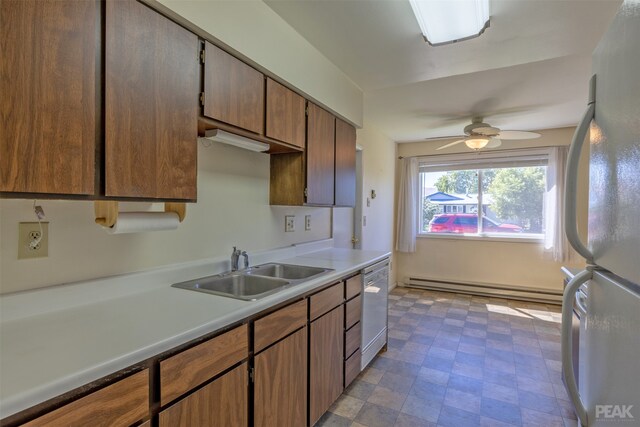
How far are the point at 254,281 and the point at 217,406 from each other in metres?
0.77

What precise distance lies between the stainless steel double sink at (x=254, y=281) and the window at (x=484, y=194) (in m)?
3.55

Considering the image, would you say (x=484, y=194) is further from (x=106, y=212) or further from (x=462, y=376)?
(x=106, y=212)

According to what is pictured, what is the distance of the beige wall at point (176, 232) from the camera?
1.10 metres

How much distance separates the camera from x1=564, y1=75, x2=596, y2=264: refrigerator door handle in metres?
0.90

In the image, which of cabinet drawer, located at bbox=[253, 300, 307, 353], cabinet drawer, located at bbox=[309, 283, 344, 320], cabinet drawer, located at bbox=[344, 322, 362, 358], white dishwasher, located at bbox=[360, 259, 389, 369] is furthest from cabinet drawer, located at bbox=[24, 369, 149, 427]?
white dishwasher, located at bbox=[360, 259, 389, 369]

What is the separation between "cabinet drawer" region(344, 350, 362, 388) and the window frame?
10.5 feet

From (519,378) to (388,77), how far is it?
257 centimetres

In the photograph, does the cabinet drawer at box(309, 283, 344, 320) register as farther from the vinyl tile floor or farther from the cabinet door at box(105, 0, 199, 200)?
the cabinet door at box(105, 0, 199, 200)

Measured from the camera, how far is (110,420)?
2.71 ft

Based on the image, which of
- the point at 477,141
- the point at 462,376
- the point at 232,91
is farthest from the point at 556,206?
the point at 232,91

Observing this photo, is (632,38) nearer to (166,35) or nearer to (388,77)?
(166,35)

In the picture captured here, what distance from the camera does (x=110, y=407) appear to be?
0.83 m

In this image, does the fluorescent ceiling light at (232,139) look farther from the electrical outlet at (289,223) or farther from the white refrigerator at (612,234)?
the white refrigerator at (612,234)

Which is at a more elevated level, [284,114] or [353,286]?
[284,114]
